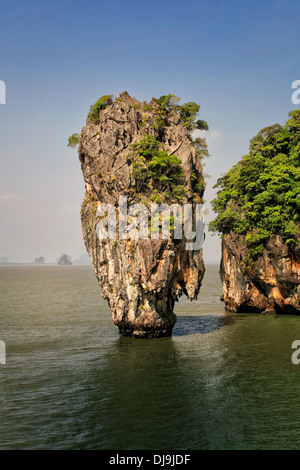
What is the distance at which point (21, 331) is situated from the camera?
111 ft

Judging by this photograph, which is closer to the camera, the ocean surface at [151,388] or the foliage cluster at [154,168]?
the ocean surface at [151,388]

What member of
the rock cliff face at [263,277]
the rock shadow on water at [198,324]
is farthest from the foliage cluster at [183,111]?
the rock shadow on water at [198,324]

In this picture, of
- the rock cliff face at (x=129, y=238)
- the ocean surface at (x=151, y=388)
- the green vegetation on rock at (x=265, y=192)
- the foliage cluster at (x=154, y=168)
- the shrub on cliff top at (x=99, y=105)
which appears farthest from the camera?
the green vegetation on rock at (x=265, y=192)

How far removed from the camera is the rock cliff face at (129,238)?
29.3 metres

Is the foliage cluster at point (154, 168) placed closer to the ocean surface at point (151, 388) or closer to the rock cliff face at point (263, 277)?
the ocean surface at point (151, 388)

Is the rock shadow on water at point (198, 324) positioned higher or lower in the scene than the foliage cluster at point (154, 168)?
lower

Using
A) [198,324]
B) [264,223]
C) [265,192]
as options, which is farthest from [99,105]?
[198,324]

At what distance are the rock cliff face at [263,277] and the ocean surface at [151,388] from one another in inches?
164

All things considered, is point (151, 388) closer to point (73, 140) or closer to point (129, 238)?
point (129, 238)

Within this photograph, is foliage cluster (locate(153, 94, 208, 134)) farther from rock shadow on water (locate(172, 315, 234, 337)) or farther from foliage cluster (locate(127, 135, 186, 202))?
rock shadow on water (locate(172, 315, 234, 337))

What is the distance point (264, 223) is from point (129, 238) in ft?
53.6

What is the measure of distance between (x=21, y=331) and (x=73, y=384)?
15.6 metres

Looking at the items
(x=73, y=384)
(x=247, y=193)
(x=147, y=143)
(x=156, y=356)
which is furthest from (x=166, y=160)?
(x=73, y=384)
